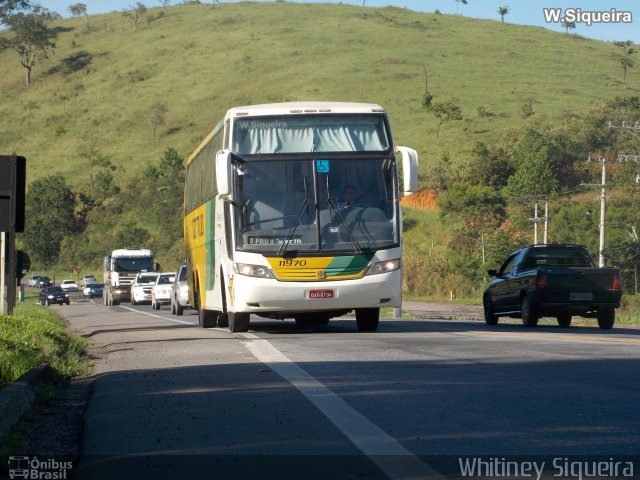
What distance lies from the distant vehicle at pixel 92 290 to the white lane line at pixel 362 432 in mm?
72780

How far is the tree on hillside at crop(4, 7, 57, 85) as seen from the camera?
162125 millimetres

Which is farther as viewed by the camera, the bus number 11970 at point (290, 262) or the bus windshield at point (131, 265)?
the bus windshield at point (131, 265)

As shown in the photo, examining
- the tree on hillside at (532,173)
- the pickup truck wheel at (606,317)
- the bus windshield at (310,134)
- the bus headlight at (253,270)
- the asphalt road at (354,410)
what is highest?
the tree on hillside at (532,173)

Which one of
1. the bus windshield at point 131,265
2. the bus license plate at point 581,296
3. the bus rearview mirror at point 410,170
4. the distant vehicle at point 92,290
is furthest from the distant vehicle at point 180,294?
the distant vehicle at point 92,290

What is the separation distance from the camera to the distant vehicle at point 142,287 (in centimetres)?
5878

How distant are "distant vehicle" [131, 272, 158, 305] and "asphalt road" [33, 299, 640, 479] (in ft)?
140

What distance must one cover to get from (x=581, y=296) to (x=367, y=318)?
4.77 m

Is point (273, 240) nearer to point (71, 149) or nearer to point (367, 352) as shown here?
point (367, 352)

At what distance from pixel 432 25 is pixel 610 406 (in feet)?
569

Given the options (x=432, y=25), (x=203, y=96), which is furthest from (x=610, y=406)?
(x=432, y=25)

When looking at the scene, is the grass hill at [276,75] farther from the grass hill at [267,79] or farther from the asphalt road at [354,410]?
the asphalt road at [354,410]

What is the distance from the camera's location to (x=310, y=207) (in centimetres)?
2023

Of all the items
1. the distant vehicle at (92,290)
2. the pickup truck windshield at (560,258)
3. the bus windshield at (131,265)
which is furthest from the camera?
the distant vehicle at (92,290)

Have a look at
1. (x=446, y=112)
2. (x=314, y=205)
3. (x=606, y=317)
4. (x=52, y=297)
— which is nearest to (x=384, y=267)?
(x=314, y=205)
